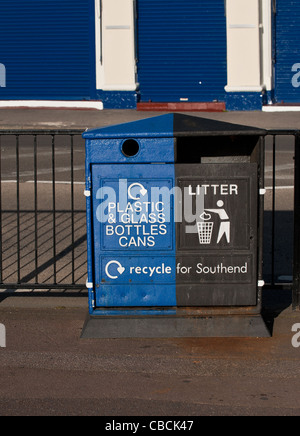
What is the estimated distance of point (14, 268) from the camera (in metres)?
8.62

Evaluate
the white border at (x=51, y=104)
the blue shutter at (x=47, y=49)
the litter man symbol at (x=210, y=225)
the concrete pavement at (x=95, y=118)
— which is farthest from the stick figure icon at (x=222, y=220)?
the blue shutter at (x=47, y=49)

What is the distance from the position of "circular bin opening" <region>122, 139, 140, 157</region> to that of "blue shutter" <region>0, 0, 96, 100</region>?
18.0 metres

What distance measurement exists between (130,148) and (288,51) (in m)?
18.0

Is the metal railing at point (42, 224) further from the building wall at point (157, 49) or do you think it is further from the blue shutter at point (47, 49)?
the blue shutter at point (47, 49)

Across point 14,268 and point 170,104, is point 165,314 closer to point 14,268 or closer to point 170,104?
point 14,268

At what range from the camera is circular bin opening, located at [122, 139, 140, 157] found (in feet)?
21.3

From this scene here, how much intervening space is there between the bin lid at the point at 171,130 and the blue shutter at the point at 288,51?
17829 millimetres

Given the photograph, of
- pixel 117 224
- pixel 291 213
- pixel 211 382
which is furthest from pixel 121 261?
pixel 291 213

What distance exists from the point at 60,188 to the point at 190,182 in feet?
19.1

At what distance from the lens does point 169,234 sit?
653cm

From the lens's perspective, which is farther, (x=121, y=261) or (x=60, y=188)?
(x=60, y=188)

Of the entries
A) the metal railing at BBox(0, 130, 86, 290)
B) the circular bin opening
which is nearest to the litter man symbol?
the circular bin opening

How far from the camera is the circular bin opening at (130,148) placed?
6488mm

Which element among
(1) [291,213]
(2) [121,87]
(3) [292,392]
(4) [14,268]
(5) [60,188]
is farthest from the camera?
(2) [121,87]
